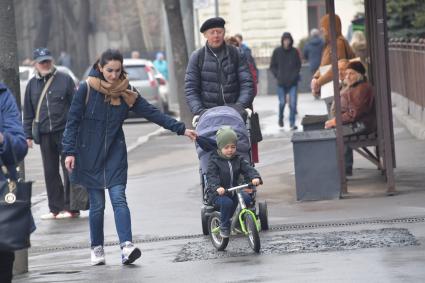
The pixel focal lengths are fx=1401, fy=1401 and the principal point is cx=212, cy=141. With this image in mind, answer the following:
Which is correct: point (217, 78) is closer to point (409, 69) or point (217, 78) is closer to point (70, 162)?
point (70, 162)

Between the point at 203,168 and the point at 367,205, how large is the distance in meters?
2.07

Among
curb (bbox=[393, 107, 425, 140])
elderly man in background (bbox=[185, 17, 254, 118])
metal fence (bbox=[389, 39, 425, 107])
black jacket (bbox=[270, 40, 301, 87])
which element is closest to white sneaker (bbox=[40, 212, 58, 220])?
elderly man in background (bbox=[185, 17, 254, 118])

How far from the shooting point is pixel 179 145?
23844mm

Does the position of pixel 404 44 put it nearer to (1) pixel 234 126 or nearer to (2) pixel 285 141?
(2) pixel 285 141

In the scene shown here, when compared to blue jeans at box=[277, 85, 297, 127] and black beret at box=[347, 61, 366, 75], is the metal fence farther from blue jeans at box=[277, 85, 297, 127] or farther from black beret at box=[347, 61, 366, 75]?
black beret at box=[347, 61, 366, 75]

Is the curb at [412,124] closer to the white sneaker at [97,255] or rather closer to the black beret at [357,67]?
the black beret at [357,67]

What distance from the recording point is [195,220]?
44.6ft

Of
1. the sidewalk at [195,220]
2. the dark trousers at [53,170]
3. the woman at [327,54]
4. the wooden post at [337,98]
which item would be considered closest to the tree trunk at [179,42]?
the sidewalk at [195,220]

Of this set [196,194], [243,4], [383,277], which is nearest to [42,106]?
[196,194]

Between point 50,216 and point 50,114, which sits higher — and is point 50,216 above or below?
below

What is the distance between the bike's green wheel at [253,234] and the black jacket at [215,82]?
2.34 m

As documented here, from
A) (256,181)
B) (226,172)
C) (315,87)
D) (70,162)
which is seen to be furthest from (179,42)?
(70,162)

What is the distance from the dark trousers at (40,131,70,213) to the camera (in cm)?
1502

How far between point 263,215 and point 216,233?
0.92 meters
